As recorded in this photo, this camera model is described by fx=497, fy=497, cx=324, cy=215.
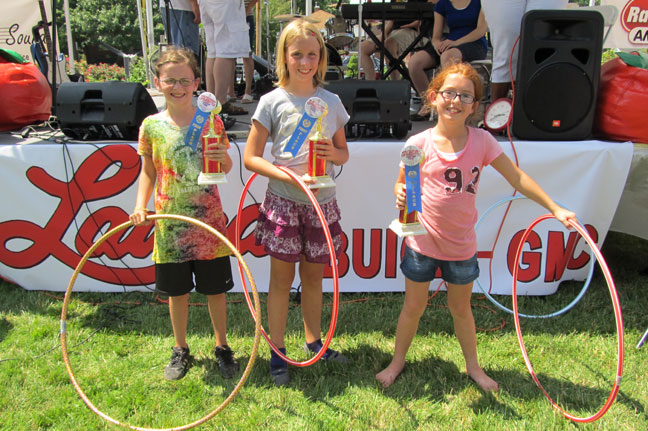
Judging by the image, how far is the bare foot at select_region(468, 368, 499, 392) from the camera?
242cm

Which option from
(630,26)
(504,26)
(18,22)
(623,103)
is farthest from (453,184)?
(18,22)

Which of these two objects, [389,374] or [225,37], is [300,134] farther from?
[225,37]

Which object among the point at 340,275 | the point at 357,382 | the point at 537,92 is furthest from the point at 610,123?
the point at 357,382

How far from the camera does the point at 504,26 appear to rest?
3.84 m

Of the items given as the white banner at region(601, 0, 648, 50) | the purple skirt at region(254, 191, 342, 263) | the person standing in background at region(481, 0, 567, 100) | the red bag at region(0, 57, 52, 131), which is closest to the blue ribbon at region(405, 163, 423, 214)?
the purple skirt at region(254, 191, 342, 263)

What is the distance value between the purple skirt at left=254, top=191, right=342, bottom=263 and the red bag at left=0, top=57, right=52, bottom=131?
9.08 feet

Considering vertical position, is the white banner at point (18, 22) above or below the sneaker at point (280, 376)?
above

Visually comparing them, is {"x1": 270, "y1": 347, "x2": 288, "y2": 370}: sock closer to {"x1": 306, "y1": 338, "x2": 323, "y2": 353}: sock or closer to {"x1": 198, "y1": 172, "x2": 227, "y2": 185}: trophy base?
{"x1": 306, "y1": 338, "x2": 323, "y2": 353}: sock

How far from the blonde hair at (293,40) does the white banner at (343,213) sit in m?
1.06

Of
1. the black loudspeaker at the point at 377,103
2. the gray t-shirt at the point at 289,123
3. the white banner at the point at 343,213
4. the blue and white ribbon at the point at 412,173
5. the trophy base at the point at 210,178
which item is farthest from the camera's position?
the black loudspeaker at the point at 377,103

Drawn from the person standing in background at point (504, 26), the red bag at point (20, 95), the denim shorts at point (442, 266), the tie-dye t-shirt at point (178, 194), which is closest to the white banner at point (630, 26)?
the person standing in background at point (504, 26)

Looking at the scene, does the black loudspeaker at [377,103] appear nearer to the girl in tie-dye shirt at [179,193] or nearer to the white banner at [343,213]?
the white banner at [343,213]

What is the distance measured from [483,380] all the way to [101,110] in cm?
311

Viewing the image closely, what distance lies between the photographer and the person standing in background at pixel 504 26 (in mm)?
3766
